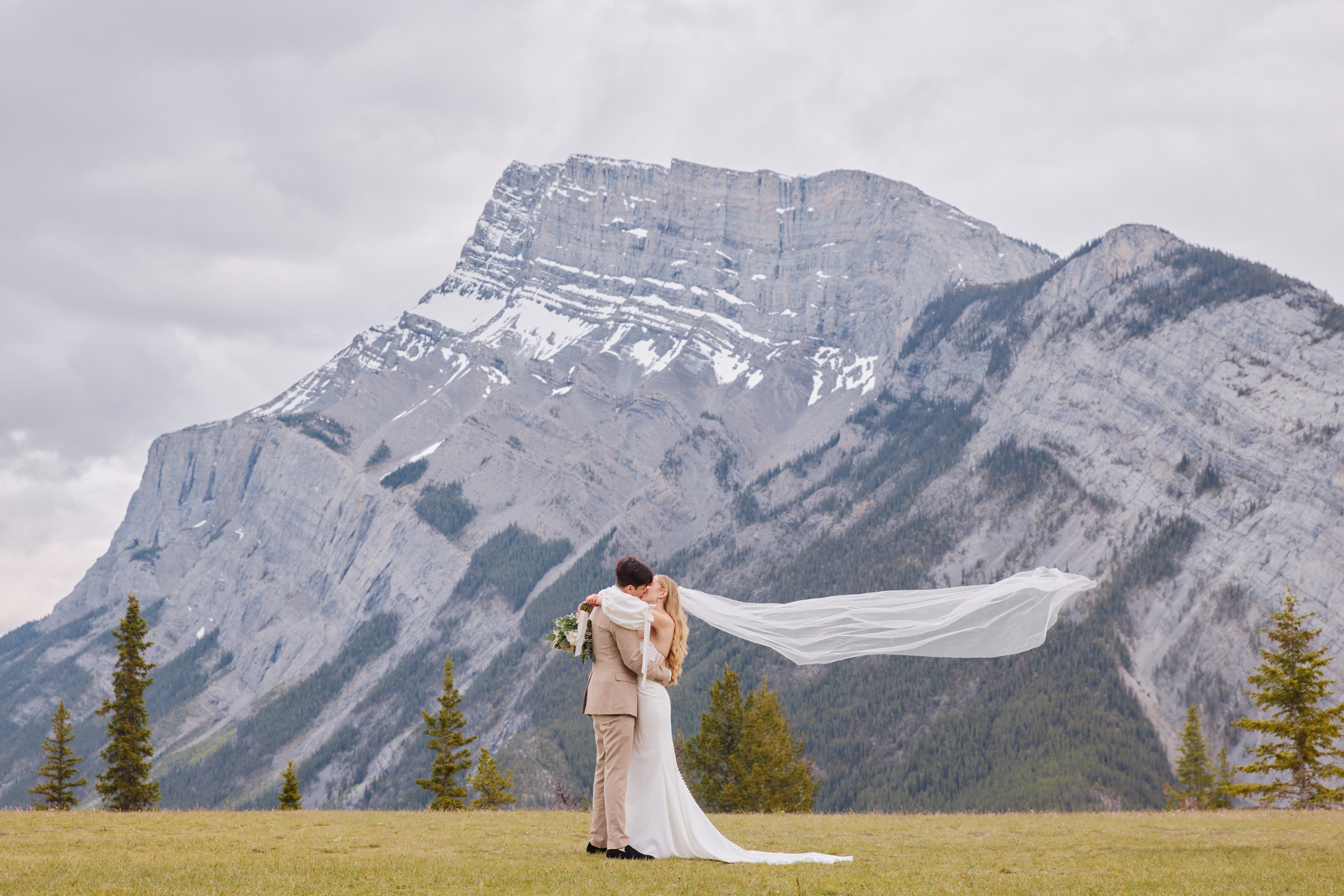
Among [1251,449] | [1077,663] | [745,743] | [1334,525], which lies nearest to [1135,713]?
[1077,663]

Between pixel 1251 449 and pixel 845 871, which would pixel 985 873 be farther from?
pixel 1251 449

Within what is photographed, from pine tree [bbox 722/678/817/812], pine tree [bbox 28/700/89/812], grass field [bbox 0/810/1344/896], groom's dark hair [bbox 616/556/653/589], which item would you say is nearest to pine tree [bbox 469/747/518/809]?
pine tree [bbox 722/678/817/812]

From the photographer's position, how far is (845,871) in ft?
42.9

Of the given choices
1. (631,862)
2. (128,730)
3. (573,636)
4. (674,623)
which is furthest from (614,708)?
(128,730)

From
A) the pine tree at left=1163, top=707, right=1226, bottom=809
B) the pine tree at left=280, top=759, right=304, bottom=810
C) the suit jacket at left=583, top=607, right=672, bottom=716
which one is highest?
the suit jacket at left=583, top=607, right=672, bottom=716

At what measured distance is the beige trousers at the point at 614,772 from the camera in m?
14.0

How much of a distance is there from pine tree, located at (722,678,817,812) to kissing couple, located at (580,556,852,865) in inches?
1028

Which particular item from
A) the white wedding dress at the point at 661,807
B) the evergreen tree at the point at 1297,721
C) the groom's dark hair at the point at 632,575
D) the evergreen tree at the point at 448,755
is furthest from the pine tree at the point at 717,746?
the groom's dark hair at the point at 632,575

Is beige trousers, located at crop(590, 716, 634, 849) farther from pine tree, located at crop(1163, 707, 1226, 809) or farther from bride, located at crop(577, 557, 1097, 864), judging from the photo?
pine tree, located at crop(1163, 707, 1226, 809)

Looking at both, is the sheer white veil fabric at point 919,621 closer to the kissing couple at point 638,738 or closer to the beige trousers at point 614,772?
the kissing couple at point 638,738

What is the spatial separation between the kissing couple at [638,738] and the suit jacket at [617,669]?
1 centimetres

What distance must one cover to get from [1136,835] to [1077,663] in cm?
12694

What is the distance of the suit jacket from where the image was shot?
14148 mm

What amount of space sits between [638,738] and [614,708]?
67 centimetres
